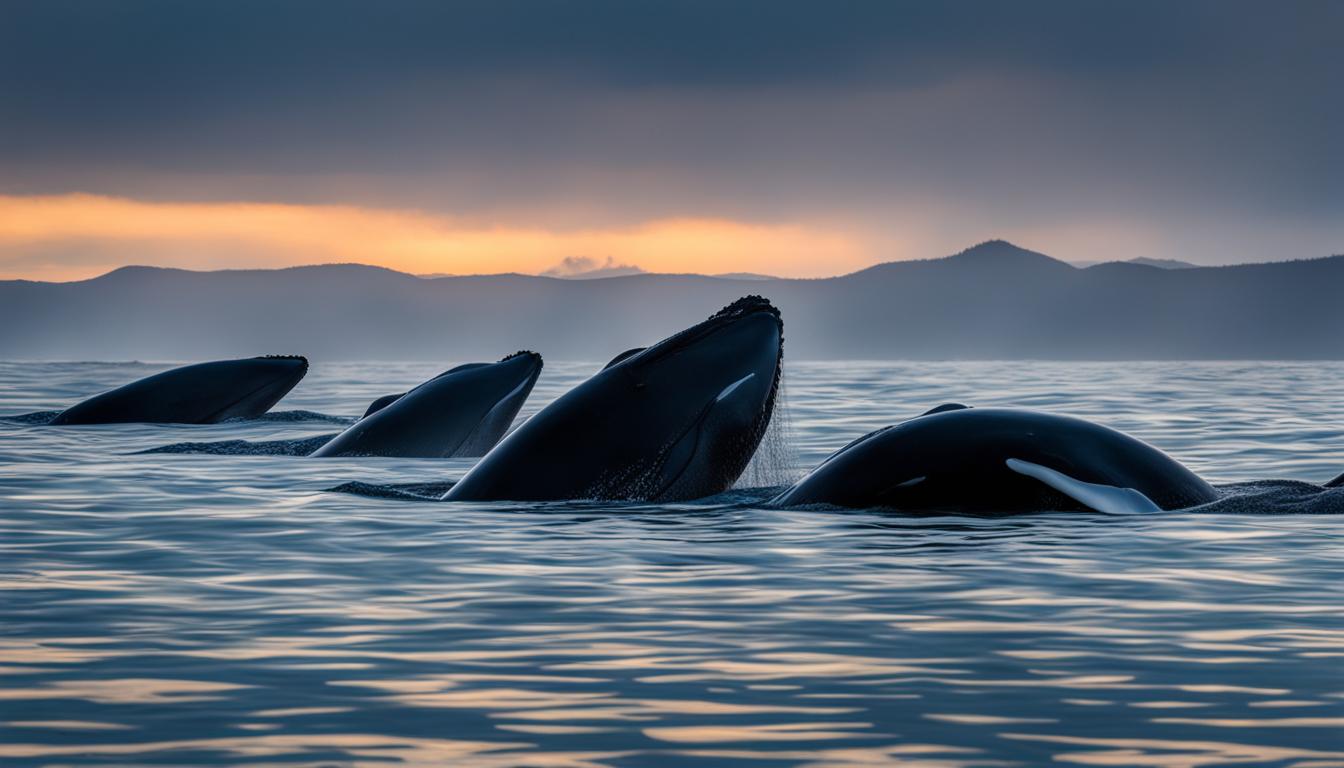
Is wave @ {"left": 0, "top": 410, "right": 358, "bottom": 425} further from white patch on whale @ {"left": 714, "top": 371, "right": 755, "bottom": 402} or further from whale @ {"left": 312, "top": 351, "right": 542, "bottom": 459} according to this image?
white patch on whale @ {"left": 714, "top": 371, "right": 755, "bottom": 402}

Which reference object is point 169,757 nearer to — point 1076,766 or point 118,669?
point 118,669

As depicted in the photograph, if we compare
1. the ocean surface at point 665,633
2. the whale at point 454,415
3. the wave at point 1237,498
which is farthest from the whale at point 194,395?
the wave at point 1237,498

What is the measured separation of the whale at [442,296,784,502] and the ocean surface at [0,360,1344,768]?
10.6 inches

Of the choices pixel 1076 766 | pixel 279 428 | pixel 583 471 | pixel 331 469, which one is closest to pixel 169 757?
pixel 1076 766

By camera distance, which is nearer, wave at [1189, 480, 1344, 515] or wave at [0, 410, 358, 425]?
wave at [1189, 480, 1344, 515]

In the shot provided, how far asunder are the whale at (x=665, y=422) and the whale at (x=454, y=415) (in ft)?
18.5

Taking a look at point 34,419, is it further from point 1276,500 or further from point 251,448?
point 1276,500

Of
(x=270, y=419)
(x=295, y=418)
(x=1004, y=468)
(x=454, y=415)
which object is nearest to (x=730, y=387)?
(x=1004, y=468)

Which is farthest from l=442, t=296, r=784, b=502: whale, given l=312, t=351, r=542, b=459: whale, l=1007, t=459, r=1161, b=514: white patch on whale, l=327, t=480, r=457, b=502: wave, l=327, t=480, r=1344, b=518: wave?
l=312, t=351, r=542, b=459: whale

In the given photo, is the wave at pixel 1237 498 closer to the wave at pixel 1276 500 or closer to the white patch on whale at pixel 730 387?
the wave at pixel 1276 500

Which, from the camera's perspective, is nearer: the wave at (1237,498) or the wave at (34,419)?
the wave at (1237,498)

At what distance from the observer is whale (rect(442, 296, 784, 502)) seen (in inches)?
492

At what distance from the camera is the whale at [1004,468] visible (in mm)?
11664

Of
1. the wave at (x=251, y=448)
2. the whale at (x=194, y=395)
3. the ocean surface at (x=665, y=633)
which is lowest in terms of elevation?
the ocean surface at (x=665, y=633)
